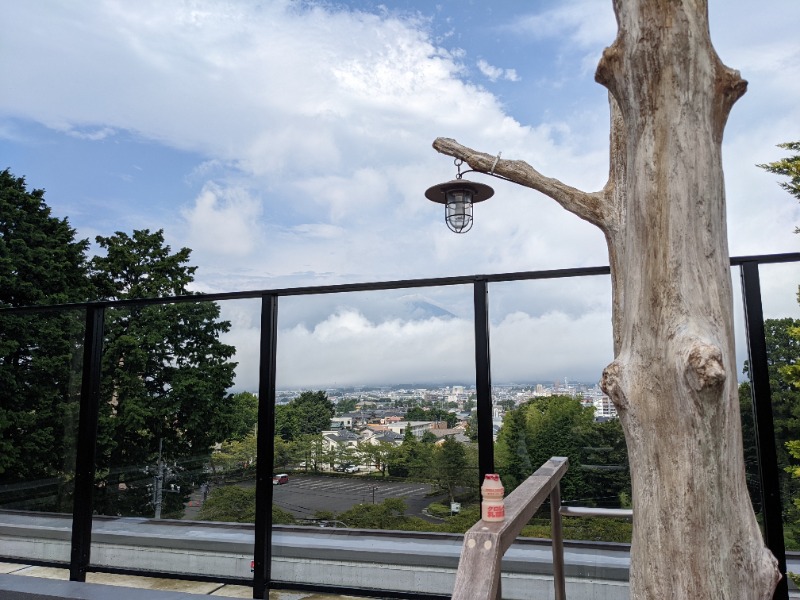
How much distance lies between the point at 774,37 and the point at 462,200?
16.6 ft

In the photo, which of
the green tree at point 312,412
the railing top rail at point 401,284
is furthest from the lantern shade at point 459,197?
the green tree at point 312,412

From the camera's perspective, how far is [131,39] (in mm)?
9148

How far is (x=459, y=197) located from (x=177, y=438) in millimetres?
2483

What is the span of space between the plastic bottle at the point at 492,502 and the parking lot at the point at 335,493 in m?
2.00

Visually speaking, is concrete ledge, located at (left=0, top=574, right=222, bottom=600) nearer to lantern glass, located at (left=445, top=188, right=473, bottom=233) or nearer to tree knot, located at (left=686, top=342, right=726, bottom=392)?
lantern glass, located at (left=445, top=188, right=473, bottom=233)

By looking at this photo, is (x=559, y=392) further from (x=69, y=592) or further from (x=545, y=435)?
(x=69, y=592)

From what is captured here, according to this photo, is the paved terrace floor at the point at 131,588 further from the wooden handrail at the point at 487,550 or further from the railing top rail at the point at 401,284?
the wooden handrail at the point at 487,550

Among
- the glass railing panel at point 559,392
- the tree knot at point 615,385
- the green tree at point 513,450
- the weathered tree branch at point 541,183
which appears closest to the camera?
the tree knot at point 615,385

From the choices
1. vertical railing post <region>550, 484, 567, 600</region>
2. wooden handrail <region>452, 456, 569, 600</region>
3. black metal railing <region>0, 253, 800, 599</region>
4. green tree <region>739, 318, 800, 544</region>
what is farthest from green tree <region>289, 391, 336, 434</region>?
green tree <region>739, 318, 800, 544</region>

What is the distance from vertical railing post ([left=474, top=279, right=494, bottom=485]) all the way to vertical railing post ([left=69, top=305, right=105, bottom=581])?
270 cm

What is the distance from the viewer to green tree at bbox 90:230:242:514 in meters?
3.88

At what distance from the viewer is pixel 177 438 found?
3934mm

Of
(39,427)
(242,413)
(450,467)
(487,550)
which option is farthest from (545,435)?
(39,427)

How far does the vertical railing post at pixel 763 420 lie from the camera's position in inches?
103
